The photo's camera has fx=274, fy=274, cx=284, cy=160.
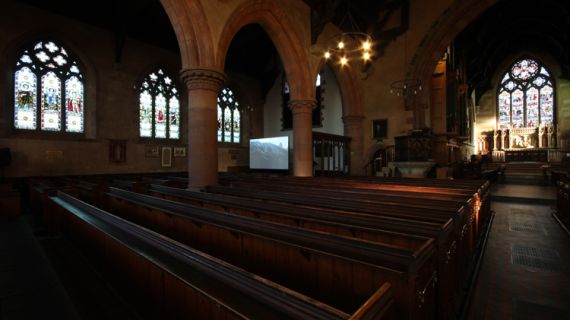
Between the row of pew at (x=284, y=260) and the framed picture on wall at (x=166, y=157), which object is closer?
the row of pew at (x=284, y=260)

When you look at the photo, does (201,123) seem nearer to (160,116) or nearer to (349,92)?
(160,116)

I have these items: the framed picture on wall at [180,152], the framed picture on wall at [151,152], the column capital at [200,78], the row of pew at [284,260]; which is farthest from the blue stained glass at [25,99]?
the row of pew at [284,260]

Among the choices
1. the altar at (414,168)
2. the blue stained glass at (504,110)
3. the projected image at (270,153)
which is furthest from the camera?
the blue stained glass at (504,110)

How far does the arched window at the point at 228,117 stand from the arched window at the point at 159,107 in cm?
235

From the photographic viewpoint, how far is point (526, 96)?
1912cm

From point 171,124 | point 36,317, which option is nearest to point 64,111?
point 171,124

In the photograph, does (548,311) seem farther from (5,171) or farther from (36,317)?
(5,171)

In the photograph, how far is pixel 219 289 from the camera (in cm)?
103

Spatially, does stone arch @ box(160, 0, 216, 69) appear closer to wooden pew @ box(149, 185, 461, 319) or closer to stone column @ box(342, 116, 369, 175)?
wooden pew @ box(149, 185, 461, 319)

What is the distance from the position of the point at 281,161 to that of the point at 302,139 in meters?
3.51

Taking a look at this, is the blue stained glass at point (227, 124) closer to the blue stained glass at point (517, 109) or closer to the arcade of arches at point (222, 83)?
the arcade of arches at point (222, 83)

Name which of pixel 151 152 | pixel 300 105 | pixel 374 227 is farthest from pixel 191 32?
pixel 151 152

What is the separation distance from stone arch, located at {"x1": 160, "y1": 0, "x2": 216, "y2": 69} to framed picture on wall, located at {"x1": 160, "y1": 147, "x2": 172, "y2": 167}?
21.3 feet

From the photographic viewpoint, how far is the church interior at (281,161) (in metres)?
1.47
